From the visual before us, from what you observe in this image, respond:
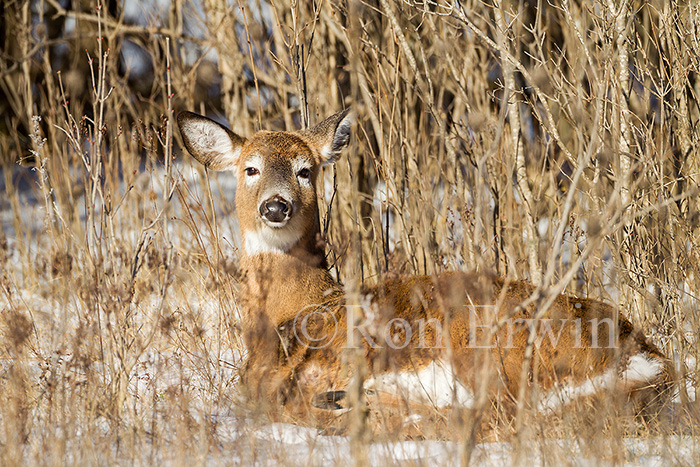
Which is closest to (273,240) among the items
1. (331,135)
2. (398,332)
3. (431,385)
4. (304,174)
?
(304,174)

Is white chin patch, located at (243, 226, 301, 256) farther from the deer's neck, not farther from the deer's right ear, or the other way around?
the deer's right ear

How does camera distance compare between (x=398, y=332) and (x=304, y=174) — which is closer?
(x=398, y=332)

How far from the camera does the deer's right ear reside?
171 inches

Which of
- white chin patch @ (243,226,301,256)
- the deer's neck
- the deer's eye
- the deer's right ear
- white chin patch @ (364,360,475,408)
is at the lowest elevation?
white chin patch @ (364,360,475,408)

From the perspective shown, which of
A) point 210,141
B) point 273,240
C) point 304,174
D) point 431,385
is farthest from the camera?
point 210,141

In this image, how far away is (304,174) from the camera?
165 inches

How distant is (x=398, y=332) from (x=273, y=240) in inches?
34.6

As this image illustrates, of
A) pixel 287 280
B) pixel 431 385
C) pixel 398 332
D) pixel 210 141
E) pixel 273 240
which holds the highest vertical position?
pixel 210 141

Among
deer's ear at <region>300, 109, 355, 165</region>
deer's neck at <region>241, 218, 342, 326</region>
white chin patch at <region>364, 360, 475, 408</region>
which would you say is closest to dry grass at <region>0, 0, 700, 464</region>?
deer's neck at <region>241, 218, 342, 326</region>

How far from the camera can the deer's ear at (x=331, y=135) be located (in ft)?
14.4

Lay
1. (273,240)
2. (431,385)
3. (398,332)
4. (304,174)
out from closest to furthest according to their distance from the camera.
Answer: (431,385)
(398,332)
(273,240)
(304,174)

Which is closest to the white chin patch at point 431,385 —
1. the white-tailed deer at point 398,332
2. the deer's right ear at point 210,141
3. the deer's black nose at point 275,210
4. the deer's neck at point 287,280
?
the white-tailed deer at point 398,332

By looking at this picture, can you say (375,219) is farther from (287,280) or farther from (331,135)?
(287,280)

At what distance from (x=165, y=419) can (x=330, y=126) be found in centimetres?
198
